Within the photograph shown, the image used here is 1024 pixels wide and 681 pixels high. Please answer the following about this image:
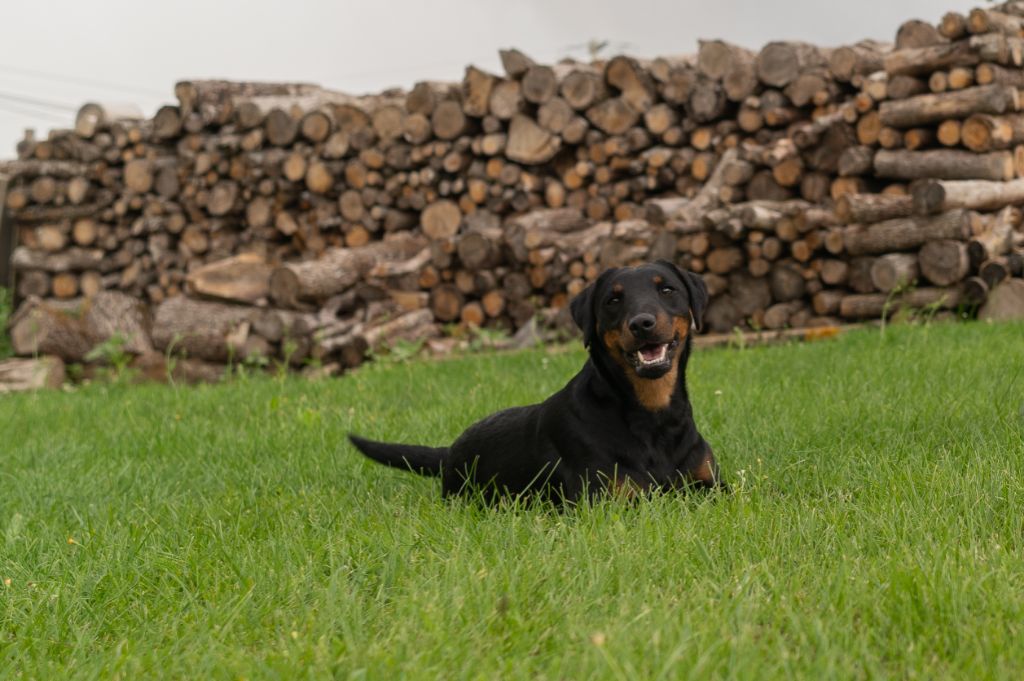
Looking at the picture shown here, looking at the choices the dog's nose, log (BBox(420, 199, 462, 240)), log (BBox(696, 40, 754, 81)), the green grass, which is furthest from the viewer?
log (BBox(420, 199, 462, 240))

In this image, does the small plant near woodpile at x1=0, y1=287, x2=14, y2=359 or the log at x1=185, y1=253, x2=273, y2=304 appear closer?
the log at x1=185, y1=253, x2=273, y2=304

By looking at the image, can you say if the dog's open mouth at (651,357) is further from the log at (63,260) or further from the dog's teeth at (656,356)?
the log at (63,260)

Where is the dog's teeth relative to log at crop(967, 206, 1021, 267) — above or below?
below

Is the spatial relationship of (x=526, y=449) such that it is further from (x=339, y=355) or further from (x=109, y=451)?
(x=339, y=355)

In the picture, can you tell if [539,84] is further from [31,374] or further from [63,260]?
[63,260]

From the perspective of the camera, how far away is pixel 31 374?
10055 mm

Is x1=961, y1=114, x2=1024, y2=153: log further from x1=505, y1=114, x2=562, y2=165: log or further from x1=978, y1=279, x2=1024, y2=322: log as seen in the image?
x1=505, y1=114, x2=562, y2=165: log

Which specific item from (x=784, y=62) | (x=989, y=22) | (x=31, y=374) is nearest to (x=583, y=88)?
(x=784, y=62)

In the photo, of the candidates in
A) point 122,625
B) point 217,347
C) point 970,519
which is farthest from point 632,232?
point 122,625

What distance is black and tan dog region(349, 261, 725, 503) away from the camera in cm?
317

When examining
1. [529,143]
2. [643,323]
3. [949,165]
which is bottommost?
[643,323]

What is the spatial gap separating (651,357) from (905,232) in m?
5.21

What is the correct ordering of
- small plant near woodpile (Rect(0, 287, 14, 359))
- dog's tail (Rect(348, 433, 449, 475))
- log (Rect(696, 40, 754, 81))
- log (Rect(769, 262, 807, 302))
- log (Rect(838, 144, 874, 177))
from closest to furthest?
dog's tail (Rect(348, 433, 449, 475)) → log (Rect(838, 144, 874, 177)) → log (Rect(769, 262, 807, 302)) → log (Rect(696, 40, 754, 81)) → small plant near woodpile (Rect(0, 287, 14, 359))

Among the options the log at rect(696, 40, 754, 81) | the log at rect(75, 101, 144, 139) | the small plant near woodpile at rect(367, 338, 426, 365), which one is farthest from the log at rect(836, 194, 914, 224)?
the log at rect(75, 101, 144, 139)
